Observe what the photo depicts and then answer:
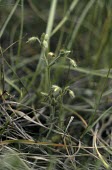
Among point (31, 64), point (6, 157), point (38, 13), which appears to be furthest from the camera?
point (38, 13)

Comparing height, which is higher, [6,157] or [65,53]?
[65,53]

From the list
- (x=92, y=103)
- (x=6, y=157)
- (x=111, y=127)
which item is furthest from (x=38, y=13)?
(x=6, y=157)

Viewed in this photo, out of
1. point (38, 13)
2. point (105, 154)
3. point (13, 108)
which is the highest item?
point (38, 13)

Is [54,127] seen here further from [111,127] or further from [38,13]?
[38,13]

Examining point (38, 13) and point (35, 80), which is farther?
point (38, 13)

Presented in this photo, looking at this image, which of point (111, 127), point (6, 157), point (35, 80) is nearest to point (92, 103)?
point (111, 127)

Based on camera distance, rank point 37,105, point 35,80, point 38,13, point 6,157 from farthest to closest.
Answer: point 38,13
point 35,80
point 37,105
point 6,157

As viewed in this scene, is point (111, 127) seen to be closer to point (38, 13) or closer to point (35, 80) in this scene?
point (35, 80)
